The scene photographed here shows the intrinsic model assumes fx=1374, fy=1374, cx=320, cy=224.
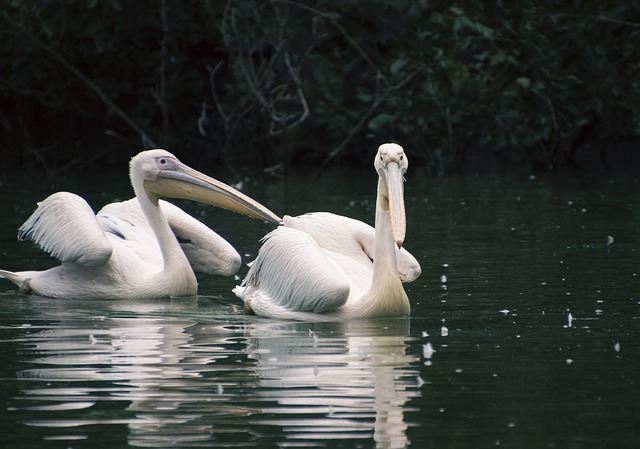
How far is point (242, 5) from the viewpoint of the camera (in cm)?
1730

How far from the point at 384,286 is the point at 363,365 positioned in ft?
3.65

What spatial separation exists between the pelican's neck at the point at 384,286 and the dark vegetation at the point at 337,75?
9.02 meters

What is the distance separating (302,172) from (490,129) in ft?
8.49

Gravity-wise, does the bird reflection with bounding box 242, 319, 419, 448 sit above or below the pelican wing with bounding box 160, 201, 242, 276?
below

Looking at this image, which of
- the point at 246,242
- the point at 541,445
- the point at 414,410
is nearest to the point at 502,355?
the point at 414,410

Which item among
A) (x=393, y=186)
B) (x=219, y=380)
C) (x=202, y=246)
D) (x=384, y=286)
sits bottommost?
(x=219, y=380)

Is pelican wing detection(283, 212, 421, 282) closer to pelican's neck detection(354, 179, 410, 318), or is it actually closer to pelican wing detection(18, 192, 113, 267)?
pelican's neck detection(354, 179, 410, 318)

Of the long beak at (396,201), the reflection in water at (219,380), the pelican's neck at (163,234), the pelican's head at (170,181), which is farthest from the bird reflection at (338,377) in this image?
the pelican's head at (170,181)

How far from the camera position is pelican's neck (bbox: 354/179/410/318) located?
20.4 ft

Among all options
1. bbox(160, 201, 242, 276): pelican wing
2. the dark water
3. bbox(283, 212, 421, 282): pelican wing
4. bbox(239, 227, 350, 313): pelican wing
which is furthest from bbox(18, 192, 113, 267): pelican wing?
bbox(283, 212, 421, 282): pelican wing

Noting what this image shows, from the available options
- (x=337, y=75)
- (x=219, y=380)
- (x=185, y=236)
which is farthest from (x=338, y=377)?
(x=337, y=75)

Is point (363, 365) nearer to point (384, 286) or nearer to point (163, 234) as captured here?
point (384, 286)

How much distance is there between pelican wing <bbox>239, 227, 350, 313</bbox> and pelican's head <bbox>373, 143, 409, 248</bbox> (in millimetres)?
371

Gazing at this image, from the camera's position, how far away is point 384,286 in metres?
6.21
